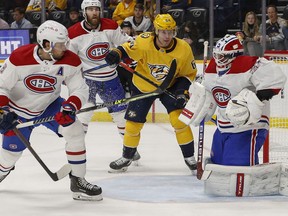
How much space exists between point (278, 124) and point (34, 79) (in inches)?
104

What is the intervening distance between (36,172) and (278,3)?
3204 mm

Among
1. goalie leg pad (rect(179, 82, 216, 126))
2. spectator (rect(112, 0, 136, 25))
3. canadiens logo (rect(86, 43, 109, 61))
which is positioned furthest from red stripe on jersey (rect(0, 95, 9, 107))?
spectator (rect(112, 0, 136, 25))

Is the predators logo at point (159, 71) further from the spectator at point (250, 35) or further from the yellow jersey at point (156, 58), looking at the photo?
the spectator at point (250, 35)

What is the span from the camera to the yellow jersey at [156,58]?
4.81 meters

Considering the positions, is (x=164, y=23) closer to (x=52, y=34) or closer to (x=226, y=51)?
(x=226, y=51)

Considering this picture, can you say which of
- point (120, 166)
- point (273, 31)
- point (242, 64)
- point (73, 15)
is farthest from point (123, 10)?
point (242, 64)

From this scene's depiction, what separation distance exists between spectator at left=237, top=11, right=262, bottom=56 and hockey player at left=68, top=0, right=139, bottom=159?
1.84m

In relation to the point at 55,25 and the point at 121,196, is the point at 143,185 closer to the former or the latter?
the point at 121,196

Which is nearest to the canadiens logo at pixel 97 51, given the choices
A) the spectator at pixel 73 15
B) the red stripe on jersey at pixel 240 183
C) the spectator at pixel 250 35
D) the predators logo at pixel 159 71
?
the predators logo at pixel 159 71

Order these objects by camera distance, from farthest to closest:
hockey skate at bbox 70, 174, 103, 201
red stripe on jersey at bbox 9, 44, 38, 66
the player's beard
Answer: the player's beard
hockey skate at bbox 70, 174, 103, 201
red stripe on jersey at bbox 9, 44, 38, 66

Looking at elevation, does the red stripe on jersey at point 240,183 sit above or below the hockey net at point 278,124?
above

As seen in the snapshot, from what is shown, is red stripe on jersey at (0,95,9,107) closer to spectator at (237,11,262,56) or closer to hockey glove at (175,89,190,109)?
hockey glove at (175,89,190,109)

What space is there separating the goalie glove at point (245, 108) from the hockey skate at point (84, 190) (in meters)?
0.77

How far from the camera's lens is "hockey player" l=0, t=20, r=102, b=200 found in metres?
3.96
